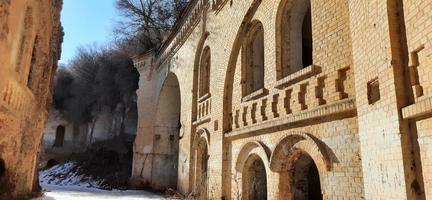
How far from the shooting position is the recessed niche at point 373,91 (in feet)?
15.3

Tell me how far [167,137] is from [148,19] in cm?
1052

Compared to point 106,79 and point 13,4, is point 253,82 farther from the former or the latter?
point 106,79

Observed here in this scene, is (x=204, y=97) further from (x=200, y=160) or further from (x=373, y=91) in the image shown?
(x=373, y=91)

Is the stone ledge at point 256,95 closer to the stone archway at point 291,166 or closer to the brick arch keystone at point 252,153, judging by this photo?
the brick arch keystone at point 252,153

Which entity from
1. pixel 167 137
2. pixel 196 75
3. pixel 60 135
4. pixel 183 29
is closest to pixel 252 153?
pixel 196 75

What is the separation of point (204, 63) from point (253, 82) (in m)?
3.60

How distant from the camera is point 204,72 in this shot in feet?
39.9

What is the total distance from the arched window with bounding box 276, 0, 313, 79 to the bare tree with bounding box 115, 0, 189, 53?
16101 millimetres

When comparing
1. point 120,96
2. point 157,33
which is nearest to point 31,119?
point 157,33

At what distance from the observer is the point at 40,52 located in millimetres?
9742

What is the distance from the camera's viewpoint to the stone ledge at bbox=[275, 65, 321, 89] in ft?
20.4

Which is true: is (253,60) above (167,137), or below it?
above

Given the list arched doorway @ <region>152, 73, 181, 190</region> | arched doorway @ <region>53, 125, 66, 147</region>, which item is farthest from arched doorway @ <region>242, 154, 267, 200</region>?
arched doorway @ <region>53, 125, 66, 147</region>

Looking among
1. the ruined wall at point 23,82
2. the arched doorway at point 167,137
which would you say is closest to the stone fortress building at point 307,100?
the arched doorway at point 167,137
